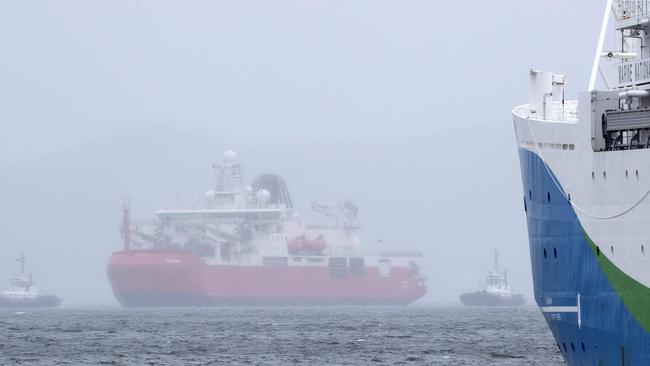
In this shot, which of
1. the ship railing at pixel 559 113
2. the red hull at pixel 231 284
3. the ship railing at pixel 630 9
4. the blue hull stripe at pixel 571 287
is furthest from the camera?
the red hull at pixel 231 284

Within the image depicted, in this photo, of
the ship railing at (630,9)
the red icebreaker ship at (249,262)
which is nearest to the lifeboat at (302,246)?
the red icebreaker ship at (249,262)

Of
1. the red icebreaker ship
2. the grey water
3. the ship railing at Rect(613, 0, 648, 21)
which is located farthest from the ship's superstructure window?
the red icebreaker ship

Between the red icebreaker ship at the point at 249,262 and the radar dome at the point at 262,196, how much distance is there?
0.14 meters

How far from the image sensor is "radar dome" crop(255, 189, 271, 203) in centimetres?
19362

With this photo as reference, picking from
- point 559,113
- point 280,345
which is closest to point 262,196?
point 280,345

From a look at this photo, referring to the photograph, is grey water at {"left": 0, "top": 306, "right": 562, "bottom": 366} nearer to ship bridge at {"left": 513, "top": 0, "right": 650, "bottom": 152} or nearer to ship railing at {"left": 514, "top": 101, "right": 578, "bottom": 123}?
ship railing at {"left": 514, "top": 101, "right": 578, "bottom": 123}

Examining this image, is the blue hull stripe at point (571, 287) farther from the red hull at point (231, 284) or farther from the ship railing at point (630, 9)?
the red hull at point (231, 284)

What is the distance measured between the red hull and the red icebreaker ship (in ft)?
0.41

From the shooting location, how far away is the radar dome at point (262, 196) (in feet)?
635

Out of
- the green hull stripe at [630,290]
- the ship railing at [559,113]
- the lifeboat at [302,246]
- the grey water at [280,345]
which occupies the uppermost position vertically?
the lifeboat at [302,246]

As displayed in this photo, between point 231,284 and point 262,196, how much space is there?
1885cm

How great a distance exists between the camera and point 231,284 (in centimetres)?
17912

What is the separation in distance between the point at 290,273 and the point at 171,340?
106 metres

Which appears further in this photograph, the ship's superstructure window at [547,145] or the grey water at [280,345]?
the grey water at [280,345]
